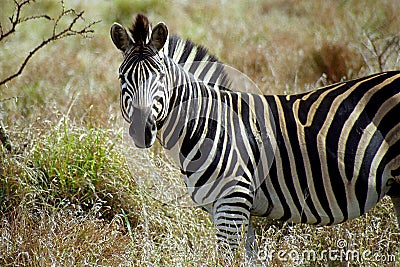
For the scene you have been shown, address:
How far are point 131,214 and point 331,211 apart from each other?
178 cm

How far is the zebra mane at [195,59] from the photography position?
13.5ft

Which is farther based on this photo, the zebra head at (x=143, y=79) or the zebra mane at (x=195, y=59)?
the zebra mane at (x=195, y=59)

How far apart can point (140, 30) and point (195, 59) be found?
1.96 ft

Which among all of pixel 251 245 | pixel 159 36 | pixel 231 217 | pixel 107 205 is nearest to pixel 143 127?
pixel 159 36

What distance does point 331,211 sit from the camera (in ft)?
12.9

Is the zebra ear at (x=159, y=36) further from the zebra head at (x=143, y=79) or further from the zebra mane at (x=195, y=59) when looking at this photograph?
the zebra mane at (x=195, y=59)

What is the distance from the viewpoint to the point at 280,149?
155 inches

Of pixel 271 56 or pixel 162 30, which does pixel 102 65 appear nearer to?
pixel 271 56

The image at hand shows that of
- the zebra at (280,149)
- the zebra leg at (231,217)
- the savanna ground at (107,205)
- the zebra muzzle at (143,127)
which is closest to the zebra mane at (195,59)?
the zebra at (280,149)

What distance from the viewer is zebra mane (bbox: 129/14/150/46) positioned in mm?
3719

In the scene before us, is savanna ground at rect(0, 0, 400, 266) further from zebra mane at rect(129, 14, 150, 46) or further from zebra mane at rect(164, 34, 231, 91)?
zebra mane at rect(129, 14, 150, 46)

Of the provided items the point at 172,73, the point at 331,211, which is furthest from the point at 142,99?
the point at 331,211

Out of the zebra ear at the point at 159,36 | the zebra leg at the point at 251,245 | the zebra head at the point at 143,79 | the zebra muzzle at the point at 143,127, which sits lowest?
the zebra leg at the point at 251,245

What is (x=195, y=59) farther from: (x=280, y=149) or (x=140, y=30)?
(x=280, y=149)
